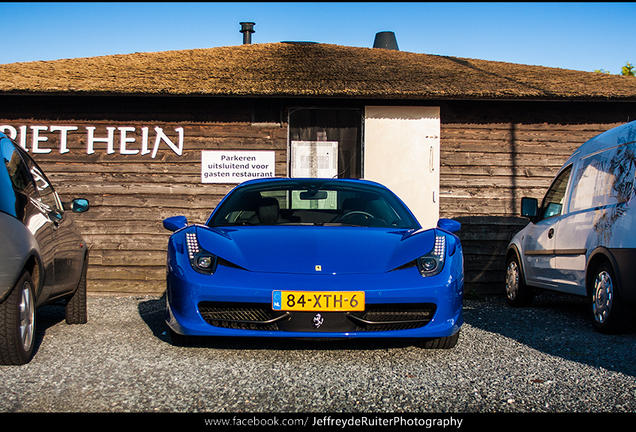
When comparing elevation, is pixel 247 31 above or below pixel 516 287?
above

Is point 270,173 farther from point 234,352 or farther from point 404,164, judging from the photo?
point 234,352

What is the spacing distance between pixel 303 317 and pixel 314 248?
20.2 inches

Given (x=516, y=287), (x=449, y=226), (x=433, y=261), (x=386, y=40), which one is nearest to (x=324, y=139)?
(x=516, y=287)

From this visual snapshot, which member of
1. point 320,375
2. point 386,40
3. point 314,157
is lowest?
point 320,375

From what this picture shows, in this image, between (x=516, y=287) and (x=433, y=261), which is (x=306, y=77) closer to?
(x=516, y=287)

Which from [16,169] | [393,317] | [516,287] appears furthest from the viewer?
[516,287]

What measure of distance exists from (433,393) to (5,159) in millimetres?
3165

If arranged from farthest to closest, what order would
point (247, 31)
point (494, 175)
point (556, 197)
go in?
1. point (247, 31)
2. point (494, 175)
3. point (556, 197)

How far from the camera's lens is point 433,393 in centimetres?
300

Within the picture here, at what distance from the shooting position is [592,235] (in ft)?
17.4

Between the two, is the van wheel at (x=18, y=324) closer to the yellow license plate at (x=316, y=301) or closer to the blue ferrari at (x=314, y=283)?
the blue ferrari at (x=314, y=283)

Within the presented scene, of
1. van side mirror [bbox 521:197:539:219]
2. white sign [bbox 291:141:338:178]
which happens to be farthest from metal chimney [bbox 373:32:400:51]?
van side mirror [bbox 521:197:539:219]

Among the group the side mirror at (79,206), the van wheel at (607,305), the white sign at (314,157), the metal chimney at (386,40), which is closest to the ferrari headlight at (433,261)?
the van wheel at (607,305)
